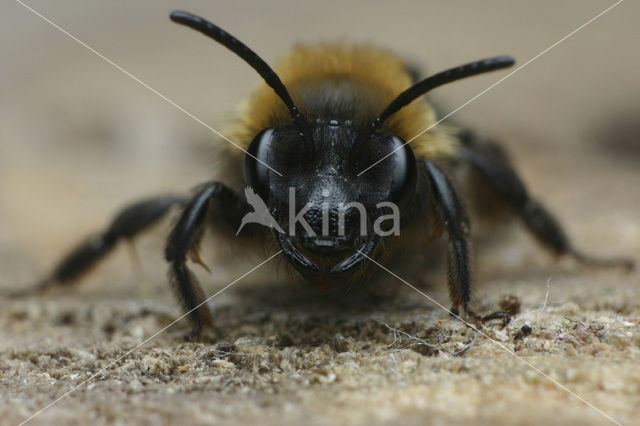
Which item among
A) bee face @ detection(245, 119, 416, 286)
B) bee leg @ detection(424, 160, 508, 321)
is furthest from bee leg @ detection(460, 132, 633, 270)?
bee face @ detection(245, 119, 416, 286)

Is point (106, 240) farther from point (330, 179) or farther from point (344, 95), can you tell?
point (330, 179)

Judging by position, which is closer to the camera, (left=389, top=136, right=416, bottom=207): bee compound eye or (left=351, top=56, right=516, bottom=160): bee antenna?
(left=351, top=56, right=516, bottom=160): bee antenna

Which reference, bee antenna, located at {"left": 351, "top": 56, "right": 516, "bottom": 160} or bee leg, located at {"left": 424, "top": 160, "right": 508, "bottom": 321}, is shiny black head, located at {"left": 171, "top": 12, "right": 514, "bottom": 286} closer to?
bee antenna, located at {"left": 351, "top": 56, "right": 516, "bottom": 160}

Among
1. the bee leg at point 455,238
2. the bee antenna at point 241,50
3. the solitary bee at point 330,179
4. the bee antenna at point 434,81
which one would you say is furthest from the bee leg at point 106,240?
the bee leg at point 455,238

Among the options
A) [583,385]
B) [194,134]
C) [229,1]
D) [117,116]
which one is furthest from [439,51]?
[583,385]

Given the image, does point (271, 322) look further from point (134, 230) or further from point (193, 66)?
point (193, 66)

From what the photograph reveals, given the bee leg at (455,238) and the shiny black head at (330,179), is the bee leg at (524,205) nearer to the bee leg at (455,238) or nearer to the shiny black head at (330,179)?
the bee leg at (455,238)

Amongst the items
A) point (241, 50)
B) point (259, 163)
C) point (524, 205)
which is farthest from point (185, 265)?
point (524, 205)

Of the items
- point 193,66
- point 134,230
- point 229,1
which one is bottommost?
point 134,230
